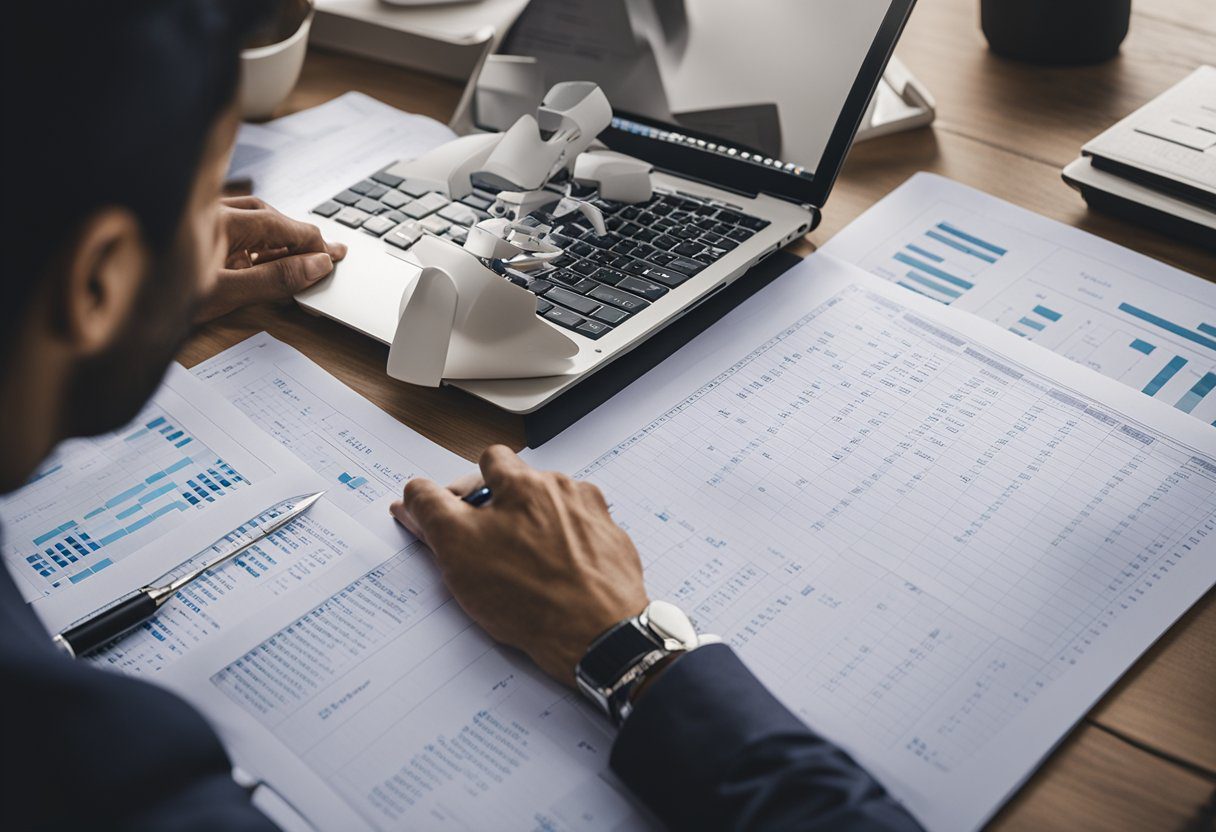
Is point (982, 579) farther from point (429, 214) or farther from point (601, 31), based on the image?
point (601, 31)

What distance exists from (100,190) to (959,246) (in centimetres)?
85

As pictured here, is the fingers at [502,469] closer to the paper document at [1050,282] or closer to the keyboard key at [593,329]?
the keyboard key at [593,329]

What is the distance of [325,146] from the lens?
1.22m

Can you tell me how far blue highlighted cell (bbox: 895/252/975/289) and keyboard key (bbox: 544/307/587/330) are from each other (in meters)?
0.37

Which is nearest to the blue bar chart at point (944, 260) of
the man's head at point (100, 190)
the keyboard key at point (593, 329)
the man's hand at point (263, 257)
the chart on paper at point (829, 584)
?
the chart on paper at point (829, 584)

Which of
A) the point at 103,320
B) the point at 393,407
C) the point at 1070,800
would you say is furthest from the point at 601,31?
the point at 1070,800

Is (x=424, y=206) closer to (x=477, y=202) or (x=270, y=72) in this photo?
(x=477, y=202)

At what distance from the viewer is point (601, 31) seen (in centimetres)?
115

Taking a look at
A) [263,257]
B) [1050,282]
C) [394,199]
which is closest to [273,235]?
[263,257]

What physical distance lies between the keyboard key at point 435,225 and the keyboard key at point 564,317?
0.17 meters

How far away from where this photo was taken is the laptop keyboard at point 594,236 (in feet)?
3.07

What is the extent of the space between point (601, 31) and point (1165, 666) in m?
0.83

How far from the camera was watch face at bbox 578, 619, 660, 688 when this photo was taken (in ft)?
2.20

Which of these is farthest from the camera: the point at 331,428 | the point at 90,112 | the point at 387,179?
the point at 387,179
